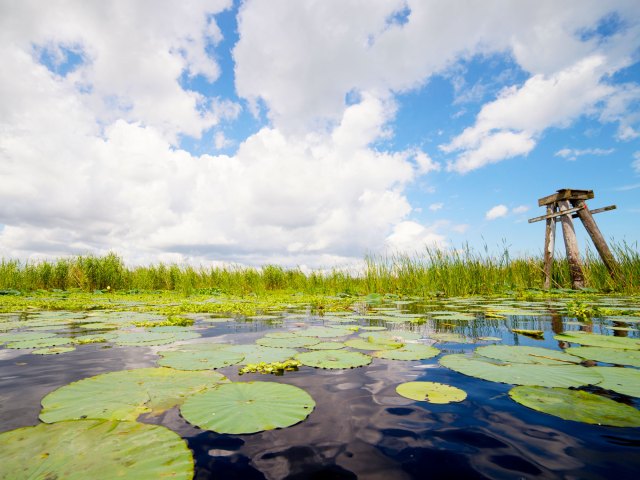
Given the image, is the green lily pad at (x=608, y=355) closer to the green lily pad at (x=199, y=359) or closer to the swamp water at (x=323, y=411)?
the swamp water at (x=323, y=411)

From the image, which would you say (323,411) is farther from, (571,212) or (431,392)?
(571,212)

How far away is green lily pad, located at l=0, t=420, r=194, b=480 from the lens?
896 millimetres

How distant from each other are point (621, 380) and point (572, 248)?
26.8ft

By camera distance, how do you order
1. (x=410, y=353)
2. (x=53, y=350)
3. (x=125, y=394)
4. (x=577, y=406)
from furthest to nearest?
(x=53, y=350) → (x=410, y=353) → (x=125, y=394) → (x=577, y=406)

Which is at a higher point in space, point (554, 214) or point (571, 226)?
point (554, 214)

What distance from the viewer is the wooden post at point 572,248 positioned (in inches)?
320

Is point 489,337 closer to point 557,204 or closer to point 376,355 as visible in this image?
point 376,355

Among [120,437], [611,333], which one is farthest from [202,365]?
[611,333]

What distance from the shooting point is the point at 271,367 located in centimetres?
198

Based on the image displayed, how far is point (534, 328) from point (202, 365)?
3306 millimetres

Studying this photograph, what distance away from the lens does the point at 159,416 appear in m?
1.31

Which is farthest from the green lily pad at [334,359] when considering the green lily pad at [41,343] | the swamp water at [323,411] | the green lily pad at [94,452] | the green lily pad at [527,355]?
the green lily pad at [41,343]

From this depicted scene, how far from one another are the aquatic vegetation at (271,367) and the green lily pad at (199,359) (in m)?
0.15

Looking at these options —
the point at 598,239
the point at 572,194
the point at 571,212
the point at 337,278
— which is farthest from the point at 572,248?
the point at 337,278
